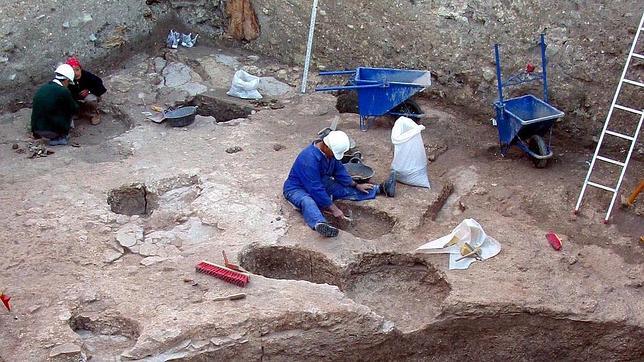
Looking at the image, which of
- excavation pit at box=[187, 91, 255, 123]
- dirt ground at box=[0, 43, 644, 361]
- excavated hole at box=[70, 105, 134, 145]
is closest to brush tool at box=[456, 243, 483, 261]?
dirt ground at box=[0, 43, 644, 361]

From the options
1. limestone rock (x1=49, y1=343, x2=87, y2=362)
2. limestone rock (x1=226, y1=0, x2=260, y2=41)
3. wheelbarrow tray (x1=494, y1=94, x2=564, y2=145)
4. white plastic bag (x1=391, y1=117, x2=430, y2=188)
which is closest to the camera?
limestone rock (x1=49, y1=343, x2=87, y2=362)

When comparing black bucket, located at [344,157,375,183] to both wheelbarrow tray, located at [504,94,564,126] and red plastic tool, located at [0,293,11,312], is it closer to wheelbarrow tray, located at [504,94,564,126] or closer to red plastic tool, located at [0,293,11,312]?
wheelbarrow tray, located at [504,94,564,126]

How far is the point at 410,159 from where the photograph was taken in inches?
313

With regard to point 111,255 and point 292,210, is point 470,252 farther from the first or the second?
Result: point 111,255

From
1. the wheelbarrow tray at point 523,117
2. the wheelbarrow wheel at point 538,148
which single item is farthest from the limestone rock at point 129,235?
the wheelbarrow wheel at point 538,148

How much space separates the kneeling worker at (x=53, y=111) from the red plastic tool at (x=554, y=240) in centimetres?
532

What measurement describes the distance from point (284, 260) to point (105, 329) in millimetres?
1695

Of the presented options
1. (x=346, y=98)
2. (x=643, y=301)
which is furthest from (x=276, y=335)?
(x=346, y=98)

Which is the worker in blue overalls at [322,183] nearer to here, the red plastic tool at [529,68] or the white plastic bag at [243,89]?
the red plastic tool at [529,68]

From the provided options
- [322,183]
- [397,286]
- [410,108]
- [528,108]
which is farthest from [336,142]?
[528,108]

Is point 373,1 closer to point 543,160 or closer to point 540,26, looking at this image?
point 540,26

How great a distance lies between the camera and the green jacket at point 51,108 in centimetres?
862

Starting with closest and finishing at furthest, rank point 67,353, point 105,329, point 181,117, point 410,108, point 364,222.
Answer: point 67,353, point 105,329, point 364,222, point 181,117, point 410,108

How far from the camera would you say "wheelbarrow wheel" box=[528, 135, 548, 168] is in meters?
8.21
